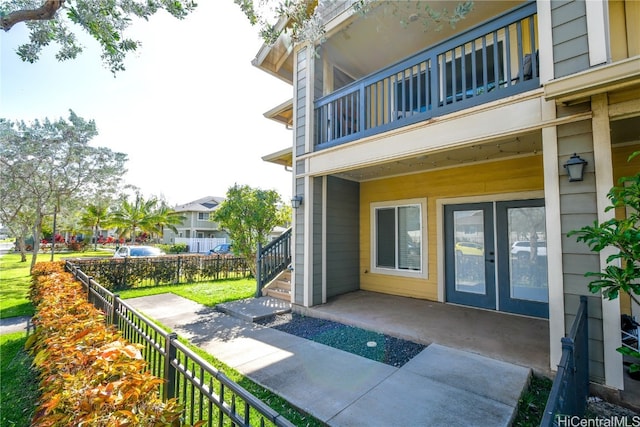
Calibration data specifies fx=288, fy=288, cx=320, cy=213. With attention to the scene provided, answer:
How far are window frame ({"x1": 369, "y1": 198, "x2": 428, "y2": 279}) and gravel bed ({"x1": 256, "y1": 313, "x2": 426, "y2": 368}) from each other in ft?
7.65

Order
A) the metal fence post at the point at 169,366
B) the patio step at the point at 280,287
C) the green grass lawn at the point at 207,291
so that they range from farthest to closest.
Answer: the green grass lawn at the point at 207,291
the patio step at the point at 280,287
the metal fence post at the point at 169,366

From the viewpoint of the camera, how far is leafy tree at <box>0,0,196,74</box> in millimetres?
3051

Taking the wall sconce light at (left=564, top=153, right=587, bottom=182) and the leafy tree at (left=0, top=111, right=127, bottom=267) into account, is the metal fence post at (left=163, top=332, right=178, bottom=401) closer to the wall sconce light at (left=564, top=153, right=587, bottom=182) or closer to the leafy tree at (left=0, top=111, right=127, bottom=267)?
the wall sconce light at (left=564, top=153, right=587, bottom=182)

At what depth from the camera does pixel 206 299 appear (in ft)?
25.1

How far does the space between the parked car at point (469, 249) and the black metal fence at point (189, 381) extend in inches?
196

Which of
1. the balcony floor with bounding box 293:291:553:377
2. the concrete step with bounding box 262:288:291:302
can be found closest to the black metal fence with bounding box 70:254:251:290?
the concrete step with bounding box 262:288:291:302

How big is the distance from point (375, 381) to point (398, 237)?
13.9 feet

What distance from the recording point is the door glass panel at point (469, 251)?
233 inches

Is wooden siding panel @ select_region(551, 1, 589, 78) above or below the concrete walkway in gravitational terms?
above

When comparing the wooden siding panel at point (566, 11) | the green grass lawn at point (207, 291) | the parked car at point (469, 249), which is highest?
the wooden siding panel at point (566, 11)

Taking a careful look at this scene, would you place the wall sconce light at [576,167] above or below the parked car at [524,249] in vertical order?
above

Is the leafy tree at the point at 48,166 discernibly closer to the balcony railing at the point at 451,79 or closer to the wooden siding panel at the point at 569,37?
the balcony railing at the point at 451,79

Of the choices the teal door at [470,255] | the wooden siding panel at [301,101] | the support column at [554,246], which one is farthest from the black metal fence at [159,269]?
the support column at [554,246]

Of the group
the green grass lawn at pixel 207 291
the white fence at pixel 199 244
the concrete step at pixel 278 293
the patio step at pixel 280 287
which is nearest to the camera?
the concrete step at pixel 278 293
